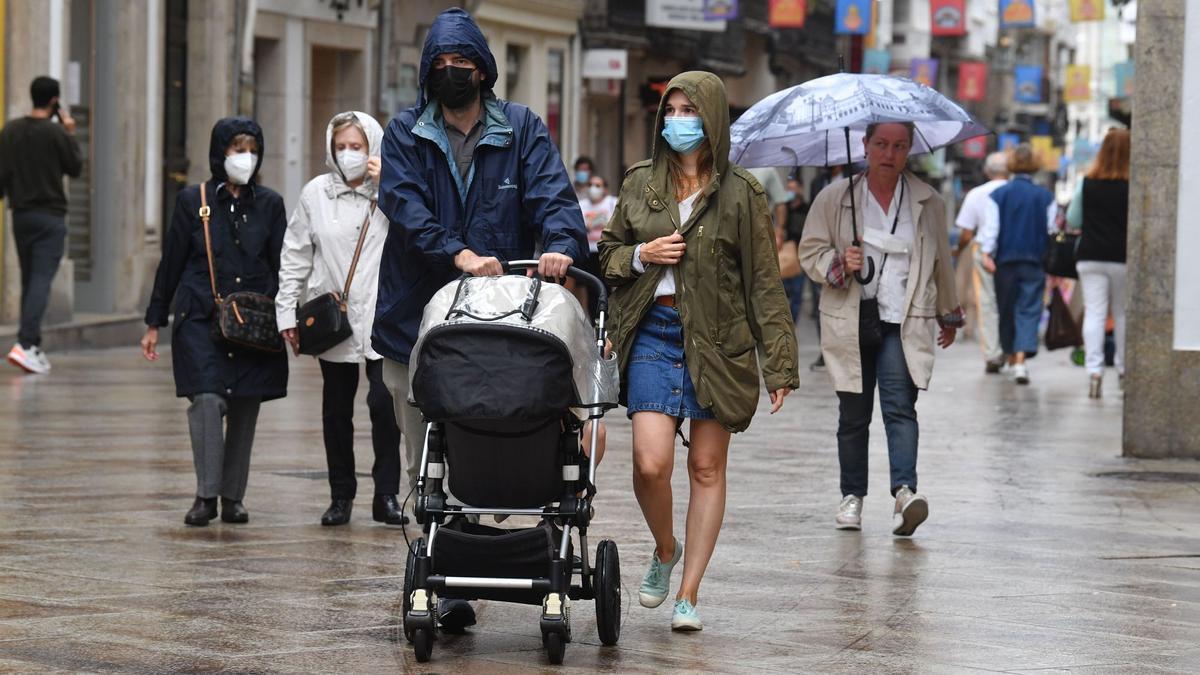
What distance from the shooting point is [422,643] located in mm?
6723

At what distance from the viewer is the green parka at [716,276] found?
7.35 metres

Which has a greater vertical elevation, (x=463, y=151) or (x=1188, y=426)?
(x=463, y=151)

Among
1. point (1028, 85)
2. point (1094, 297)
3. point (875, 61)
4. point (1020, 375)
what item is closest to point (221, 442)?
point (1094, 297)

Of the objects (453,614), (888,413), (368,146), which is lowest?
(453,614)

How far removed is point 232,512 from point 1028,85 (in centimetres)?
6298

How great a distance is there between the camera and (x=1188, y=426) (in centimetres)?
1283

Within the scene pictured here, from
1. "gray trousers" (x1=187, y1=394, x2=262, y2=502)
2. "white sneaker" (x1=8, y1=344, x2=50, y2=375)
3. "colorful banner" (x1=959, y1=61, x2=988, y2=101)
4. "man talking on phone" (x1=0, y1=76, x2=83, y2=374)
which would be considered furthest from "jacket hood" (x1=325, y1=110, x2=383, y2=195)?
"colorful banner" (x1=959, y1=61, x2=988, y2=101)

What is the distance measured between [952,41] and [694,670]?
67790mm

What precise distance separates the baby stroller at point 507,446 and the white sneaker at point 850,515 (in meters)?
3.11

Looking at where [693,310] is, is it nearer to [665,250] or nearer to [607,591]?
[665,250]

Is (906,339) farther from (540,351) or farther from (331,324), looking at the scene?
(540,351)

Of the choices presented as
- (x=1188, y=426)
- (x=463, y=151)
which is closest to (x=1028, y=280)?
(x=1188, y=426)

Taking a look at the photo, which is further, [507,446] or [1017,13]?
[1017,13]

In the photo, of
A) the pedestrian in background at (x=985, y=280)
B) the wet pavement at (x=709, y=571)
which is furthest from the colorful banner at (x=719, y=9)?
the wet pavement at (x=709, y=571)
